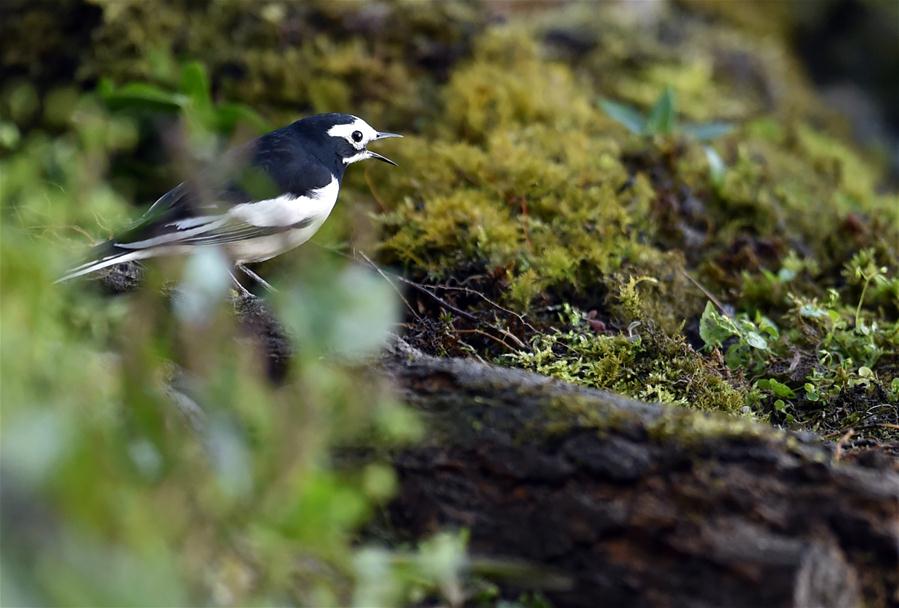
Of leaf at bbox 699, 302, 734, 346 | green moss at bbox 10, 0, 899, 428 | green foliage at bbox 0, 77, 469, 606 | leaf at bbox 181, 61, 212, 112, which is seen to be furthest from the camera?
leaf at bbox 181, 61, 212, 112

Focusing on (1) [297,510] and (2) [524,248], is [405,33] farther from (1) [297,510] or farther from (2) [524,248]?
(1) [297,510]

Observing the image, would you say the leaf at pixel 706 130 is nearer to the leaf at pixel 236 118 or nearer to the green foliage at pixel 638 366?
the green foliage at pixel 638 366

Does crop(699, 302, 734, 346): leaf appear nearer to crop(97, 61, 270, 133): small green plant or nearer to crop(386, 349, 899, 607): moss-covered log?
crop(386, 349, 899, 607): moss-covered log

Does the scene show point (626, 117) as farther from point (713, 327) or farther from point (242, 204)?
point (242, 204)

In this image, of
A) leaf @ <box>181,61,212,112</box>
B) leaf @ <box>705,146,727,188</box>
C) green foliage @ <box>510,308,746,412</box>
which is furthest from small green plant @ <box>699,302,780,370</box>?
leaf @ <box>181,61,212,112</box>

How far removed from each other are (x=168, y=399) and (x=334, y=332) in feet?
3.08

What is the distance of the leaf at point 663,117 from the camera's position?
6.33 metres

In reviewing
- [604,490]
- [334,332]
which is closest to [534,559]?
[604,490]

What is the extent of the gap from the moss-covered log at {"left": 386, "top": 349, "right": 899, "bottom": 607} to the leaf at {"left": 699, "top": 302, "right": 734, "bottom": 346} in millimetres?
1438

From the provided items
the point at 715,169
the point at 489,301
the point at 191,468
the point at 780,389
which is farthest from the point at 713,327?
the point at 191,468


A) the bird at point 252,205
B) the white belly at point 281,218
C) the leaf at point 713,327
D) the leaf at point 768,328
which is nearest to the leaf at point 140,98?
the bird at point 252,205

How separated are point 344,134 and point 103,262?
1.57 metres

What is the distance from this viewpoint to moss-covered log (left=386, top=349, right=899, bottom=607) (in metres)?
2.67

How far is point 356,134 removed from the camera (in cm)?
524
